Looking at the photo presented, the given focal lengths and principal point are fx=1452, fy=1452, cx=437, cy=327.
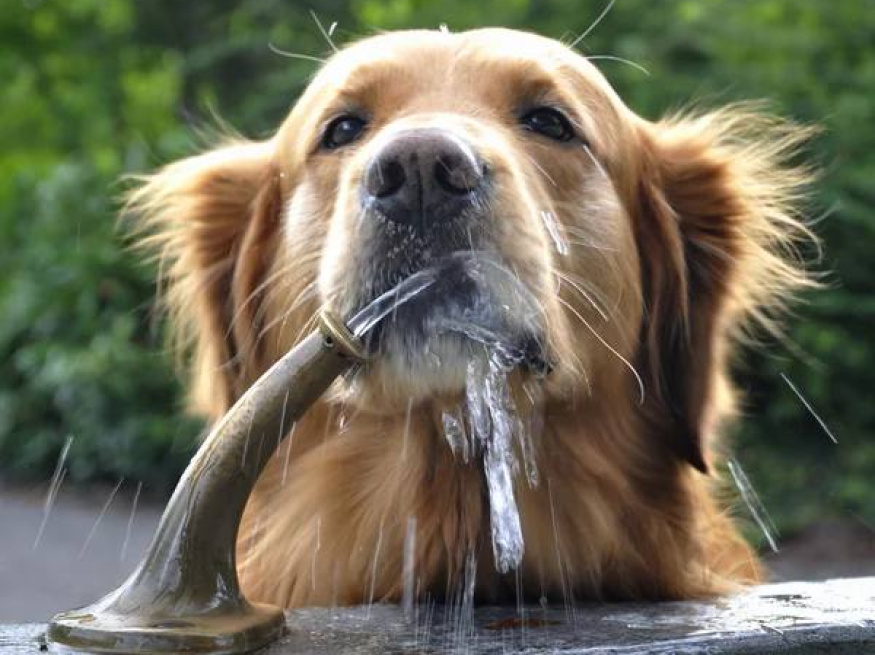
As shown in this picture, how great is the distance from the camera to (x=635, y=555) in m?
3.65

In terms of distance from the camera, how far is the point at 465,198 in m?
3.04

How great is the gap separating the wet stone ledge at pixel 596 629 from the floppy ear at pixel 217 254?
3.55ft

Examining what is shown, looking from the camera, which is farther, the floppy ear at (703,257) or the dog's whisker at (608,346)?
the floppy ear at (703,257)

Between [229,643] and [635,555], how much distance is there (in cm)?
135

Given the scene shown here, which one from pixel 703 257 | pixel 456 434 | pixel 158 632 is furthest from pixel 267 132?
pixel 158 632

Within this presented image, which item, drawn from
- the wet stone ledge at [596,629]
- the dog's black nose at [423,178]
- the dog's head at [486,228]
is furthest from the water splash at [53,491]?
the dog's black nose at [423,178]

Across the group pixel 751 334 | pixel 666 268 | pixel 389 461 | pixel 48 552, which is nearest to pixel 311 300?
pixel 389 461

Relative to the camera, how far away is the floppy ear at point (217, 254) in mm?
4090

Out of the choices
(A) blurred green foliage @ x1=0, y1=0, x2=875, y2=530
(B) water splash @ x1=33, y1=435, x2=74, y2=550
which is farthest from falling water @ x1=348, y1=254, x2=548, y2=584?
(B) water splash @ x1=33, y1=435, x2=74, y2=550

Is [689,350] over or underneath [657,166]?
underneath

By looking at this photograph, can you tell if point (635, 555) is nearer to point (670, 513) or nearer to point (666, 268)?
point (670, 513)

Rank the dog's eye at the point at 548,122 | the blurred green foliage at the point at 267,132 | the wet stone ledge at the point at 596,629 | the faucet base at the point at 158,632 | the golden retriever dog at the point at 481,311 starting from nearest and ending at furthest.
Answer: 1. the faucet base at the point at 158,632
2. the wet stone ledge at the point at 596,629
3. the golden retriever dog at the point at 481,311
4. the dog's eye at the point at 548,122
5. the blurred green foliage at the point at 267,132

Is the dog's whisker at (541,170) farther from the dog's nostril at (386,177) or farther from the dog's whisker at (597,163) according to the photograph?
the dog's nostril at (386,177)

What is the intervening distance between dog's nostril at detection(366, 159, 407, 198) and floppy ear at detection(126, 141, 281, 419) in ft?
3.29
